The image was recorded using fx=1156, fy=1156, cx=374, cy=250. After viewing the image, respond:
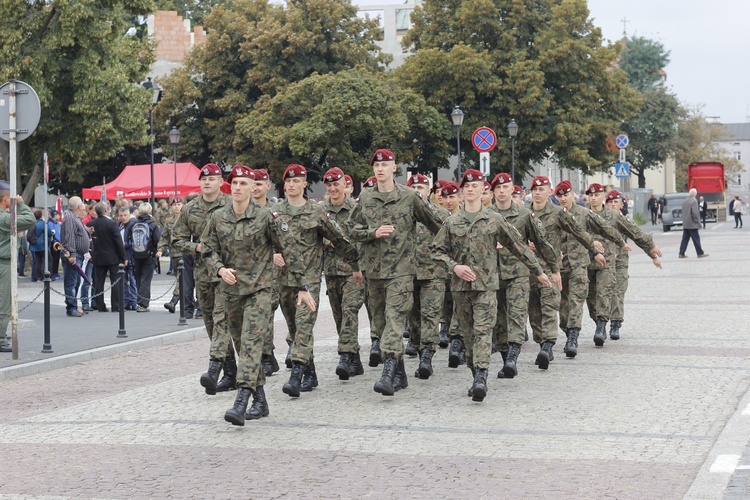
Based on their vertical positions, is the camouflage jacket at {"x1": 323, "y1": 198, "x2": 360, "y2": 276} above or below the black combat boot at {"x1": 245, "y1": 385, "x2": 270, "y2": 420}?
above

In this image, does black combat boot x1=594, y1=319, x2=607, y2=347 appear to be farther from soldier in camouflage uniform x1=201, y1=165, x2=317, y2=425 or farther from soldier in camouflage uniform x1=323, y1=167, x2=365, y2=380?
soldier in camouflage uniform x1=201, y1=165, x2=317, y2=425

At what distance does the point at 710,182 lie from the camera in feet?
228

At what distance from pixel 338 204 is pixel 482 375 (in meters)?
2.74

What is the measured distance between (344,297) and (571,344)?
9.28ft

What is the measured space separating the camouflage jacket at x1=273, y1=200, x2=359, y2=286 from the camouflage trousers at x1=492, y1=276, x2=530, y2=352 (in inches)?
58.6

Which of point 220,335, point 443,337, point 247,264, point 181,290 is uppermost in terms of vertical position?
point 247,264

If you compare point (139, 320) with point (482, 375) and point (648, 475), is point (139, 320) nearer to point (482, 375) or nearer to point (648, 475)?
point (482, 375)

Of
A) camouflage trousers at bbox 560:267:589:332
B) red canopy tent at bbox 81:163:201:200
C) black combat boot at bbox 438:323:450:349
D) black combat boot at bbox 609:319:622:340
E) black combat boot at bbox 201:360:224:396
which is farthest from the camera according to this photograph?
red canopy tent at bbox 81:163:201:200

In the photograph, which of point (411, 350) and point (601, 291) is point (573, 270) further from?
point (411, 350)

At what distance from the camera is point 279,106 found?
4859 cm

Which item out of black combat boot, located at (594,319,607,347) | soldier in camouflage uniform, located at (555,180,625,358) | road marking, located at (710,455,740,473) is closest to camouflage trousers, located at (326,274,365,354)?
soldier in camouflage uniform, located at (555,180,625,358)

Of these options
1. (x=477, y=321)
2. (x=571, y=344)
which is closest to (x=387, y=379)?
(x=477, y=321)

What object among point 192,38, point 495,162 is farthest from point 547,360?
point 192,38

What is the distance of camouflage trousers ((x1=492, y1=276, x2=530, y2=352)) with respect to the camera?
1039 cm
